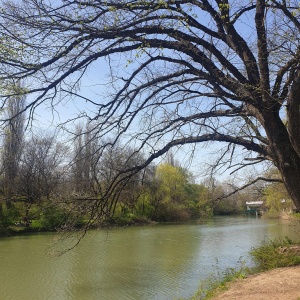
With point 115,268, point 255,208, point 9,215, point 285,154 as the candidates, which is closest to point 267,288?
point 285,154

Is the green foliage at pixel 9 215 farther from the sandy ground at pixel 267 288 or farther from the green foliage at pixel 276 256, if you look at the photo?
the sandy ground at pixel 267 288

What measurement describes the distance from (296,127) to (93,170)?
255 centimetres

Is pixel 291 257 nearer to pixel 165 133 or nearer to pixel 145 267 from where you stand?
pixel 145 267

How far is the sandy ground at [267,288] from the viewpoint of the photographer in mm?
6262

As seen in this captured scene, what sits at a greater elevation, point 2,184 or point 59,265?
point 2,184

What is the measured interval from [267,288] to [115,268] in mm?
7081

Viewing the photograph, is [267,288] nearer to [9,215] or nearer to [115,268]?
[115,268]

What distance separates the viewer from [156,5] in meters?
3.87

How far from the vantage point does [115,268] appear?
12.9 metres

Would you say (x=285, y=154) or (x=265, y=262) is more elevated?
(x=285, y=154)

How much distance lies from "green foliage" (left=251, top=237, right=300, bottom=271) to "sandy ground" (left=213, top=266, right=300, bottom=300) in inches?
59.6

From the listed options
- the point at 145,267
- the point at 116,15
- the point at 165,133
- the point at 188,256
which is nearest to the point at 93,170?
the point at 165,133

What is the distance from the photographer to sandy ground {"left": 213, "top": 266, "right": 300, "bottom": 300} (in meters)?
6.26

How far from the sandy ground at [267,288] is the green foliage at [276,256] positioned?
4.97 ft
